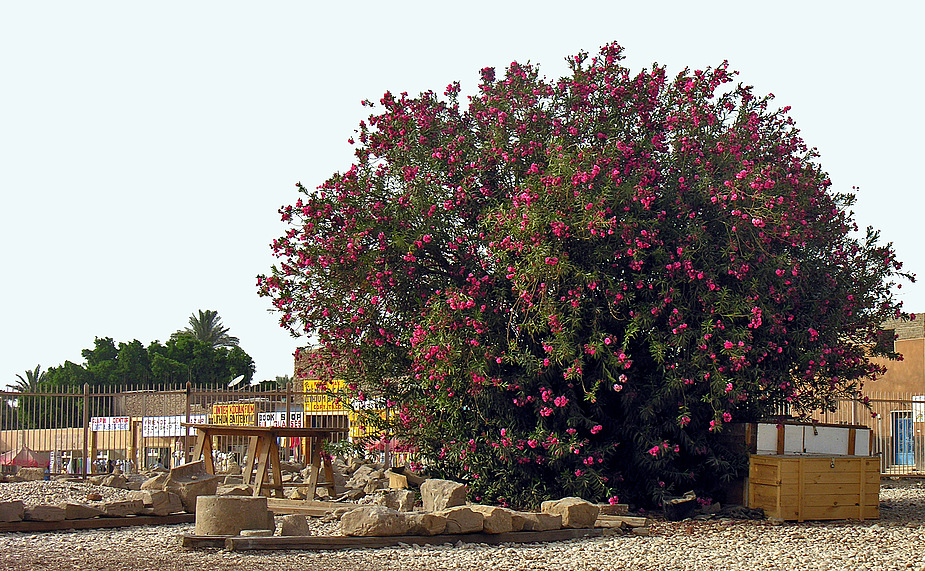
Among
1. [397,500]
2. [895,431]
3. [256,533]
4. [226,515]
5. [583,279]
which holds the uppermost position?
[583,279]

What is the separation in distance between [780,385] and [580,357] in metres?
2.92

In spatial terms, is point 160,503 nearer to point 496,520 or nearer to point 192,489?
point 192,489

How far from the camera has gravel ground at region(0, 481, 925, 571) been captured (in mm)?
8180

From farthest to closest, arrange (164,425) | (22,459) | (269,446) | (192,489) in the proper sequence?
(164,425) < (22,459) < (269,446) < (192,489)

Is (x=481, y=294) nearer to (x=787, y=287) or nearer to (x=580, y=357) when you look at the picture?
(x=580, y=357)

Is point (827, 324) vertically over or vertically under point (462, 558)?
over

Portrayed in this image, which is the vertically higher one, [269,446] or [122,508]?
[269,446]

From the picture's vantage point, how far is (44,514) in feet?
34.0

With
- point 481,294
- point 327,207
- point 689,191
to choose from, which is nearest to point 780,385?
point 689,191

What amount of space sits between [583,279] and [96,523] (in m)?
6.02

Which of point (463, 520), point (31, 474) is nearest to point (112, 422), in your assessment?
point (31, 474)

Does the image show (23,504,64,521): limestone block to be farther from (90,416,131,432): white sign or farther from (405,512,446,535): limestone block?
(90,416,131,432): white sign

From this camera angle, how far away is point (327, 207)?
1349 cm

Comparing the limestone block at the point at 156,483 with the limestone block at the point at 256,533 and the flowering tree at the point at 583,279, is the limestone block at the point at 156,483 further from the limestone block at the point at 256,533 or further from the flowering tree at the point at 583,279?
the limestone block at the point at 256,533
